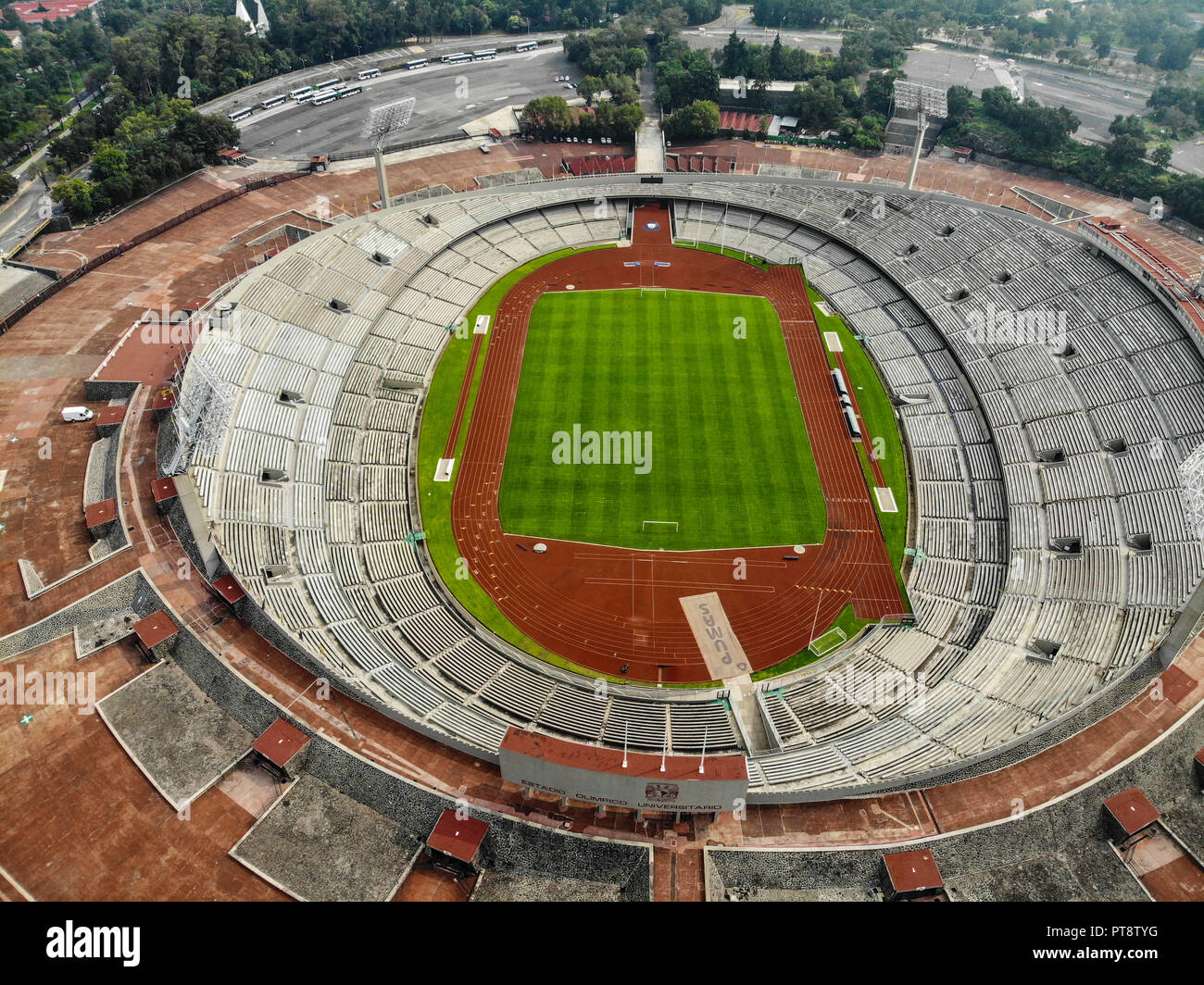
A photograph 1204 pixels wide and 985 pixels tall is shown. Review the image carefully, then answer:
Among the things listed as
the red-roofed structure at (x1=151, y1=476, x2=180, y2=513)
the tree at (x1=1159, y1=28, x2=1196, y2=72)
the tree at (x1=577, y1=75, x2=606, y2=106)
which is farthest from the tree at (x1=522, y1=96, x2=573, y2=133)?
the tree at (x1=1159, y1=28, x2=1196, y2=72)

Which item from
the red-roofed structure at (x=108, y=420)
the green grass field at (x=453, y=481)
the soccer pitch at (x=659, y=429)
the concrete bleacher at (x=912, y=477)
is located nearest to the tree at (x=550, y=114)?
the concrete bleacher at (x=912, y=477)

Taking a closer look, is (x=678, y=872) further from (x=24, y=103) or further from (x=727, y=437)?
(x=24, y=103)

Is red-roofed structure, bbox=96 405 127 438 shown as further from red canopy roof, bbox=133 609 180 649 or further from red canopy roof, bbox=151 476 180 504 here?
red canopy roof, bbox=133 609 180 649

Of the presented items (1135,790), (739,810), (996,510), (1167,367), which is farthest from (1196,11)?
(739,810)

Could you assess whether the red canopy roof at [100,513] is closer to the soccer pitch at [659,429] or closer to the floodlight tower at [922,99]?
the soccer pitch at [659,429]

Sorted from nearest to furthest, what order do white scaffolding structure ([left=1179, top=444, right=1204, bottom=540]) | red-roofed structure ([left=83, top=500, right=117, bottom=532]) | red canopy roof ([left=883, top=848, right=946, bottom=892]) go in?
1. red canopy roof ([left=883, top=848, right=946, bottom=892])
2. white scaffolding structure ([left=1179, top=444, right=1204, bottom=540])
3. red-roofed structure ([left=83, top=500, right=117, bottom=532])

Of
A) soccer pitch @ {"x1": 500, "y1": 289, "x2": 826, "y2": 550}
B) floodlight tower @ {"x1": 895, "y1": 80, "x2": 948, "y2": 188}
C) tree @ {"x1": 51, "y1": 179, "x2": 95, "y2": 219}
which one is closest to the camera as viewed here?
soccer pitch @ {"x1": 500, "y1": 289, "x2": 826, "y2": 550}
